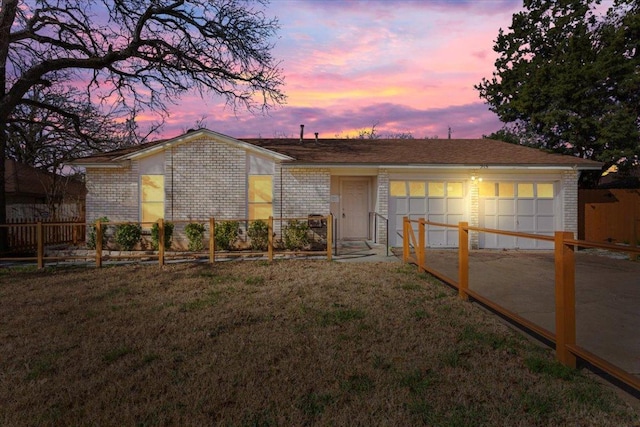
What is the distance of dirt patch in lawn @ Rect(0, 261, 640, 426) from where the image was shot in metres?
3.09

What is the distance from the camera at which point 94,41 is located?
14836 millimetres

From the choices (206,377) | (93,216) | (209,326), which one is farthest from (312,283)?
(93,216)

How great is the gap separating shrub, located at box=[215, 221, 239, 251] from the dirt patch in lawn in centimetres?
465

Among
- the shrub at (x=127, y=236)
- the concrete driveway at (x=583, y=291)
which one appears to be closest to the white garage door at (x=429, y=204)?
the concrete driveway at (x=583, y=291)

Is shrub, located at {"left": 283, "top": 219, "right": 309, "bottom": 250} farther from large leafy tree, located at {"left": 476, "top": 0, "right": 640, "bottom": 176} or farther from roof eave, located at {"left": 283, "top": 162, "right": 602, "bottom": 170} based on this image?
large leafy tree, located at {"left": 476, "top": 0, "right": 640, "bottom": 176}

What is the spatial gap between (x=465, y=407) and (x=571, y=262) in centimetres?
170

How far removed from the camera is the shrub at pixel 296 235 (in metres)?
12.0

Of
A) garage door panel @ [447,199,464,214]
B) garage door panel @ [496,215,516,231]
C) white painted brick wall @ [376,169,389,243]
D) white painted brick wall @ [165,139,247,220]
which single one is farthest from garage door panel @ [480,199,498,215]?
white painted brick wall @ [165,139,247,220]

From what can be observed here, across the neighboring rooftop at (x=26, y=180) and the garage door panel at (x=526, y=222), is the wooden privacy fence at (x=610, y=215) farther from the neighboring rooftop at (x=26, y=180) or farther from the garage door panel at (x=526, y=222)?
the neighboring rooftop at (x=26, y=180)

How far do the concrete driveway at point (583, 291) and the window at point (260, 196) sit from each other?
5002 millimetres

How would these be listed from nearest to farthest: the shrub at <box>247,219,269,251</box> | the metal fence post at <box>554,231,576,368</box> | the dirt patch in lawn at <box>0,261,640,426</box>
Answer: the dirt patch in lawn at <box>0,261,640,426</box> < the metal fence post at <box>554,231,576,368</box> < the shrub at <box>247,219,269,251</box>

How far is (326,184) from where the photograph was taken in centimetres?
1308

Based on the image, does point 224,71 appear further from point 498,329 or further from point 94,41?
point 498,329

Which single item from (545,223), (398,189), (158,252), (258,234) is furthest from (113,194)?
(545,223)
